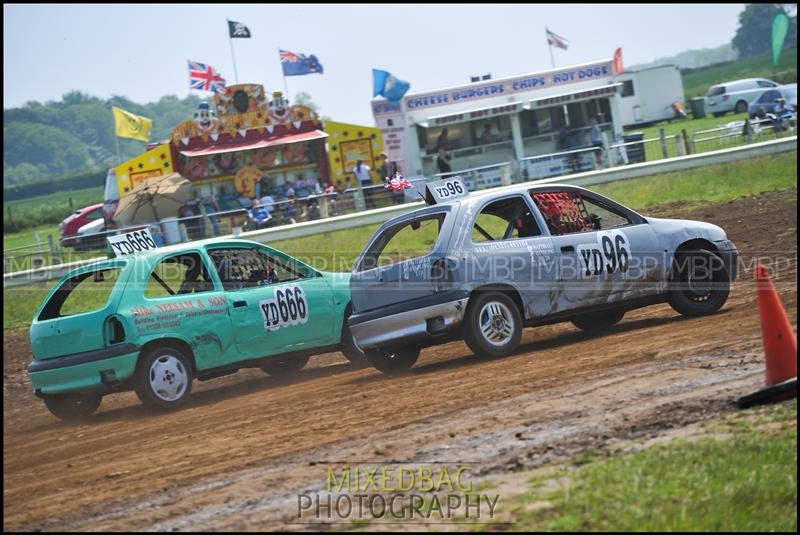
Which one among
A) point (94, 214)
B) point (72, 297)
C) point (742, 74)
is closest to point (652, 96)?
point (742, 74)

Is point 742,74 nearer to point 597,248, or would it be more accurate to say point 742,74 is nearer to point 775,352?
point 597,248

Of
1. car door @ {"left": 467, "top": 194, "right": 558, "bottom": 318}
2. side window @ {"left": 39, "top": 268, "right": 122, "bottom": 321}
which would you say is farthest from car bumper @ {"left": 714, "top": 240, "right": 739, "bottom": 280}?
side window @ {"left": 39, "top": 268, "right": 122, "bottom": 321}

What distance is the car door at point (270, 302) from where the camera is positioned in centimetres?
1187

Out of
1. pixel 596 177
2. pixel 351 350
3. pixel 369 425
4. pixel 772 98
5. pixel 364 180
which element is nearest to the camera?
pixel 369 425

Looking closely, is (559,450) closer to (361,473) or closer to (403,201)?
(361,473)

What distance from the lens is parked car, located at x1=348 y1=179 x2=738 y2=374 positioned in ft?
34.2

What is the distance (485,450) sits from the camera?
6.74m

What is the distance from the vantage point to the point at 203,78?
4469cm

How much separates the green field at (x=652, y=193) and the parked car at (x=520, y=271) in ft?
35.1

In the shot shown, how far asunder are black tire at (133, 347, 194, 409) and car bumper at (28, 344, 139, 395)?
0.14 m

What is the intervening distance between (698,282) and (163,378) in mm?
5619

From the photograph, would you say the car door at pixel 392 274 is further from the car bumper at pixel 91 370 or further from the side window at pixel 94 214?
the side window at pixel 94 214

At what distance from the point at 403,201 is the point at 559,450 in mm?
21985

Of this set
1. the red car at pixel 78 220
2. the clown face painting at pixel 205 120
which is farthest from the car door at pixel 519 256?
the clown face painting at pixel 205 120
